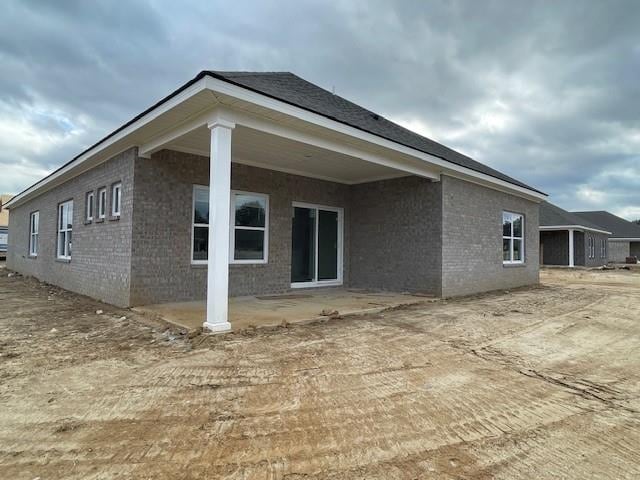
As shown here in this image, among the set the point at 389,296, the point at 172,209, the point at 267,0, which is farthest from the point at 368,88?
the point at 172,209

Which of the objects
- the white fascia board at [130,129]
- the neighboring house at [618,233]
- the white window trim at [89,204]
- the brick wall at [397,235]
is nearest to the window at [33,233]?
the white fascia board at [130,129]

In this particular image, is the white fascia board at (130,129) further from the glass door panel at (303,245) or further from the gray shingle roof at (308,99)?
the glass door panel at (303,245)

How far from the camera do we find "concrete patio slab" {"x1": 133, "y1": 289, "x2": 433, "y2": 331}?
655cm

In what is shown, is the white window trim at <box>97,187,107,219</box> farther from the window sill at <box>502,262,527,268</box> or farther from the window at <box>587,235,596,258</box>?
the window at <box>587,235,596,258</box>

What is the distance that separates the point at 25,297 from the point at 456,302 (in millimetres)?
11103

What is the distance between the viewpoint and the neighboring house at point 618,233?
39.5 m

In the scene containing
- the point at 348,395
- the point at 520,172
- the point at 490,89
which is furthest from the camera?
the point at 520,172

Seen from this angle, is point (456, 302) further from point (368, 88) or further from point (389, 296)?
point (368, 88)

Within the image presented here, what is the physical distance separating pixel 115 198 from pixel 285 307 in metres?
4.61

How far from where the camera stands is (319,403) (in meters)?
3.40

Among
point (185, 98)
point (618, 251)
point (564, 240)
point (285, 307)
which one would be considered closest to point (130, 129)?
point (185, 98)

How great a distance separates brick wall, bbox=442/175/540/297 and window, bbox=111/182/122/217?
7801 millimetres

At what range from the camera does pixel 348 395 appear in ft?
11.8

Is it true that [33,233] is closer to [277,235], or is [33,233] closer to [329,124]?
[277,235]
